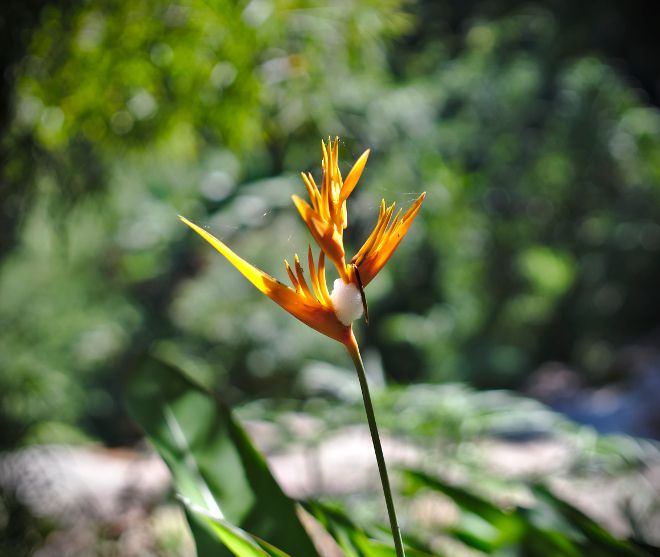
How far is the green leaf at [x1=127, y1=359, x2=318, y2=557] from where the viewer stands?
49 centimetres

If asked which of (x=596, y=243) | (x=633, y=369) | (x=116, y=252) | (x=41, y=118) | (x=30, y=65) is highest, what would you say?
(x=30, y=65)

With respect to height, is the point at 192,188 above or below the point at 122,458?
above

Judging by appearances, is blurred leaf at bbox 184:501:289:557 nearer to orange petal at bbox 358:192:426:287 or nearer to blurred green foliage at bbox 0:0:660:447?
orange petal at bbox 358:192:426:287

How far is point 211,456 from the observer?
521 millimetres

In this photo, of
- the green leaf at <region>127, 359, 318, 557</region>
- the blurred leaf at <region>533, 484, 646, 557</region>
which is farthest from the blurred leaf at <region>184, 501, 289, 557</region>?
the blurred leaf at <region>533, 484, 646, 557</region>

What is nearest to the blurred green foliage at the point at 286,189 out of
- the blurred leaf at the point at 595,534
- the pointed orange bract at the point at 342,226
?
the blurred leaf at the point at 595,534

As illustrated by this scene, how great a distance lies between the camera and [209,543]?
1.44 ft

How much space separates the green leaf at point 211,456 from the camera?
0.49 metres

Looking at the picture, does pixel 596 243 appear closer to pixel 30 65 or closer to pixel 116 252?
pixel 116 252

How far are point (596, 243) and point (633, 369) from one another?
669mm

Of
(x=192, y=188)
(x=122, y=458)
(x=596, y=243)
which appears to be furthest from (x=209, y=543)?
(x=596, y=243)

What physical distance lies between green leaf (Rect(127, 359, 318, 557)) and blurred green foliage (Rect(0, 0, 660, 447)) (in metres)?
0.74

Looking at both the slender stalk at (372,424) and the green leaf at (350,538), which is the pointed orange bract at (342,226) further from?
the green leaf at (350,538)

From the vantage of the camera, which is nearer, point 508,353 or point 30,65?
point 30,65
